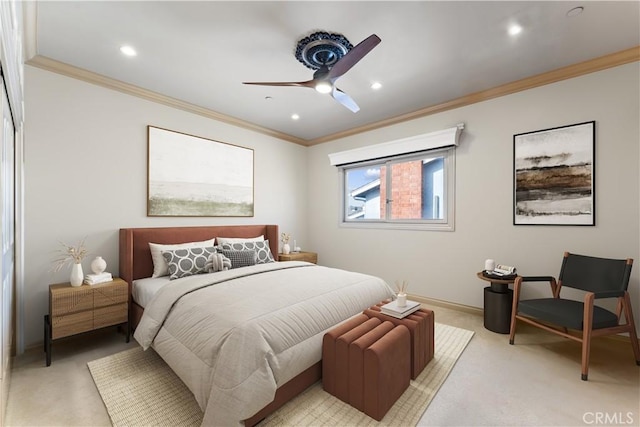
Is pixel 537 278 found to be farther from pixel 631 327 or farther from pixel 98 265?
pixel 98 265

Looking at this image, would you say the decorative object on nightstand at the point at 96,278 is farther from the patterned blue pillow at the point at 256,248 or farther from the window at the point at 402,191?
the window at the point at 402,191

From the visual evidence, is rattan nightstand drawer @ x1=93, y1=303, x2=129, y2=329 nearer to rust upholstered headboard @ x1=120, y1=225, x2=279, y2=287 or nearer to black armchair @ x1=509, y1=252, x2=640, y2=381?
rust upholstered headboard @ x1=120, y1=225, x2=279, y2=287

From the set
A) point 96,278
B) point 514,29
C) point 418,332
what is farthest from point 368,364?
point 514,29

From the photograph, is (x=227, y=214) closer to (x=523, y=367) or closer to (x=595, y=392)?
(x=523, y=367)

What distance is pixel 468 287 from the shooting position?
3512mm

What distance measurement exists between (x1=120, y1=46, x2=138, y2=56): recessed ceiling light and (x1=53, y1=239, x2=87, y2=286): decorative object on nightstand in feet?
6.25

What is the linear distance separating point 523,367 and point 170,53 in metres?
4.12

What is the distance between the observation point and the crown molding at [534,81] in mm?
2547

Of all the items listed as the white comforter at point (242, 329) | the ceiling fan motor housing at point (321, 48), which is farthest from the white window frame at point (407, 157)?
the ceiling fan motor housing at point (321, 48)

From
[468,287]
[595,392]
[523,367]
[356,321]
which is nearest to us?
[595,392]

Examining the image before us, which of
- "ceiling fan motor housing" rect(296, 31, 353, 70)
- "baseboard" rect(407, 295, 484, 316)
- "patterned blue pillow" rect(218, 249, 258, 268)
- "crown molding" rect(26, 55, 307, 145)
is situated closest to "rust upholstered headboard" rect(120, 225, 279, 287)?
"patterned blue pillow" rect(218, 249, 258, 268)

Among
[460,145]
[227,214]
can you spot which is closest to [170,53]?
[227,214]

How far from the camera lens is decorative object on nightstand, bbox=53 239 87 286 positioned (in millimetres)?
2531

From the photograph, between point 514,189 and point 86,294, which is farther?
point 514,189
